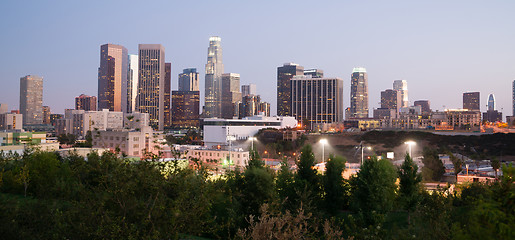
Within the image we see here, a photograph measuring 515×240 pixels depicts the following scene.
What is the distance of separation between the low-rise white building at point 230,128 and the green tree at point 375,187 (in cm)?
8958

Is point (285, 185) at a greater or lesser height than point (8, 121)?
lesser

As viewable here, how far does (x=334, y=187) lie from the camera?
27219 mm

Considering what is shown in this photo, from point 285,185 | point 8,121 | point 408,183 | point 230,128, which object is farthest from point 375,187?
point 8,121

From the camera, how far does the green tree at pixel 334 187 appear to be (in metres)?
27.1

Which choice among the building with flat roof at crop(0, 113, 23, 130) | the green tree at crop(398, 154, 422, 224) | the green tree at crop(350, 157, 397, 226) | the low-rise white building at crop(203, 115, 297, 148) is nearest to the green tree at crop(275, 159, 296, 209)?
the green tree at crop(350, 157, 397, 226)

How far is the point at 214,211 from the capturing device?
21.8 meters

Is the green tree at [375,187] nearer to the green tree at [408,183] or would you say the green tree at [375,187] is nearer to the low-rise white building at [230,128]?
the green tree at [408,183]

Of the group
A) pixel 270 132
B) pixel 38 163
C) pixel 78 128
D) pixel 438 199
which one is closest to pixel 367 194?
pixel 438 199

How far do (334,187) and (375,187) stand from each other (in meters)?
3.74

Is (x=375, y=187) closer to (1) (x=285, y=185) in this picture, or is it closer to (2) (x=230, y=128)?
(1) (x=285, y=185)

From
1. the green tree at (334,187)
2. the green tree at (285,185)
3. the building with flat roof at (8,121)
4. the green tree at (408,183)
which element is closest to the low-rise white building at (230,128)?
the green tree at (285,185)

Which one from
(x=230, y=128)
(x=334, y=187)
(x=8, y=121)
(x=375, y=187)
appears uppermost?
(x=8, y=121)

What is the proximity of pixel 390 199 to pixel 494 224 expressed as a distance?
21.0 m

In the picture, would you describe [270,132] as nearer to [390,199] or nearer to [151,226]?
[390,199]
